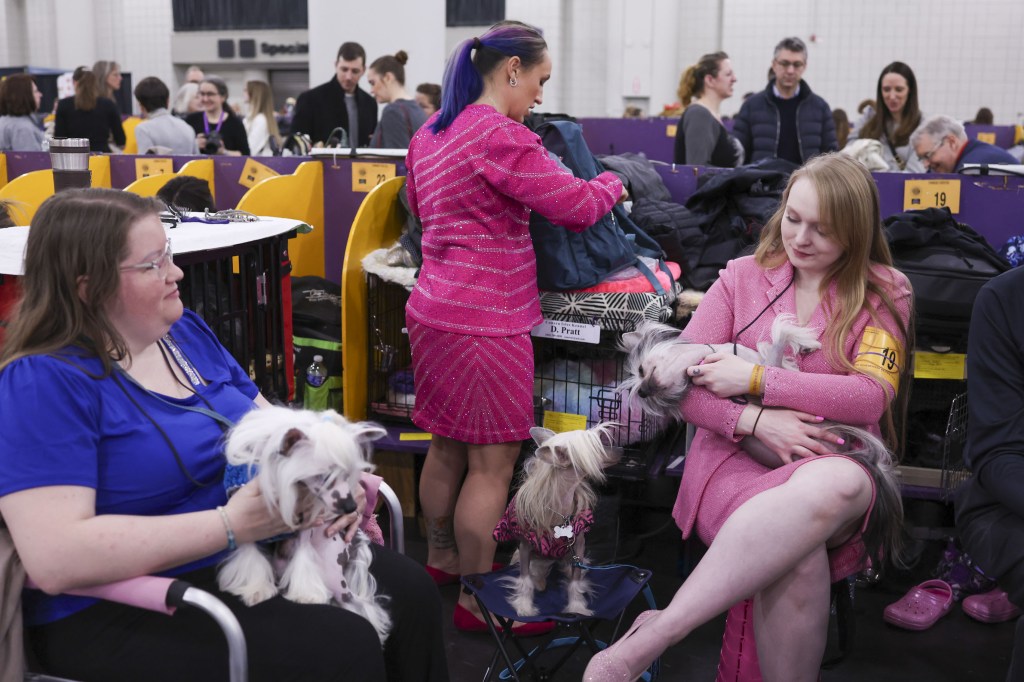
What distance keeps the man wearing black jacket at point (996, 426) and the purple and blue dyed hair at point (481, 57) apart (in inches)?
48.7

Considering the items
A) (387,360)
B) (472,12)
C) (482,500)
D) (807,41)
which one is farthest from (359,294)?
(472,12)

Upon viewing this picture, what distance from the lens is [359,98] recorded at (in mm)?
5781

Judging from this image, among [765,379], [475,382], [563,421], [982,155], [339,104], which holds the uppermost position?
[339,104]

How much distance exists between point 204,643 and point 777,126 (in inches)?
171

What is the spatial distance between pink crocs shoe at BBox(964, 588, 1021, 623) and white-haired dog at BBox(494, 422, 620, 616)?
1369 millimetres

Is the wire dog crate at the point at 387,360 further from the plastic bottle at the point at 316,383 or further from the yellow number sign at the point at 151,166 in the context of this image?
the yellow number sign at the point at 151,166

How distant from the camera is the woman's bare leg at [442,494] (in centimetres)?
284

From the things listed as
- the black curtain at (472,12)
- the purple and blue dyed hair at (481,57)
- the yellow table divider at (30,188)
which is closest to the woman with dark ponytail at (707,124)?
the purple and blue dyed hair at (481,57)

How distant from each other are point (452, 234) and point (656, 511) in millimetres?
1480

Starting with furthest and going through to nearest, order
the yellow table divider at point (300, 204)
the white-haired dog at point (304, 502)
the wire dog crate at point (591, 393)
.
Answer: the yellow table divider at point (300, 204)
the wire dog crate at point (591, 393)
the white-haired dog at point (304, 502)

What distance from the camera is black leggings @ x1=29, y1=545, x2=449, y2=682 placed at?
152cm

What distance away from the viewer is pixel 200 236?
7.79 ft

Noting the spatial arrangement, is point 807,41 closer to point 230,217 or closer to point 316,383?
point 316,383

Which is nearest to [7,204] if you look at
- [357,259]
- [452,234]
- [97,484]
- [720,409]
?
[357,259]
